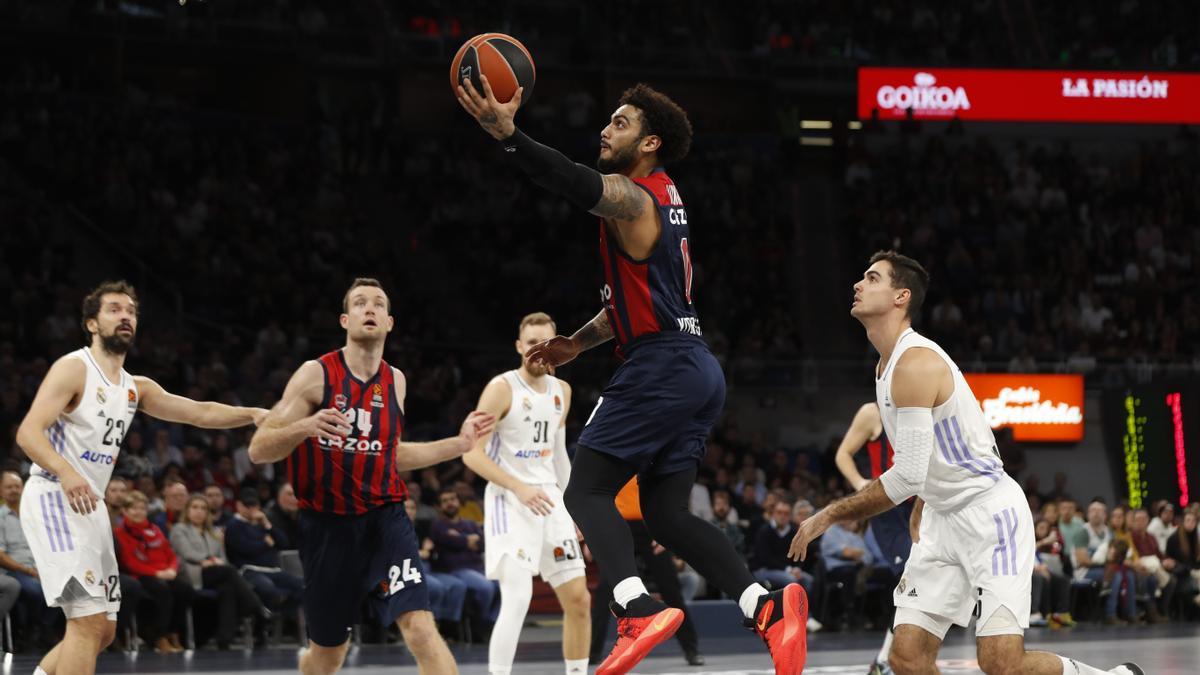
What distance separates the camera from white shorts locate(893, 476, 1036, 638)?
612cm

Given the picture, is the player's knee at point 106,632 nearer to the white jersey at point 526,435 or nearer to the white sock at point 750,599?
the white jersey at point 526,435

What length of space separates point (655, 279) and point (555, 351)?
870 millimetres

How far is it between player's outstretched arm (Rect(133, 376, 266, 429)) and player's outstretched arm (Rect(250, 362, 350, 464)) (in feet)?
1.62

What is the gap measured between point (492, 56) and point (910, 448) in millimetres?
2293

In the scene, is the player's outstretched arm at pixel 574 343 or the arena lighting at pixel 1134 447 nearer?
the player's outstretched arm at pixel 574 343

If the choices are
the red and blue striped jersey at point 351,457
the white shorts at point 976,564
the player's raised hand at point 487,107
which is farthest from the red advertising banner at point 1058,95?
the player's raised hand at point 487,107

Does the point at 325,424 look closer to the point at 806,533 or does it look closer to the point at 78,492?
the point at 78,492

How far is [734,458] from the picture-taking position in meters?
19.2

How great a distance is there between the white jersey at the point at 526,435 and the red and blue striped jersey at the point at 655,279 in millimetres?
3386

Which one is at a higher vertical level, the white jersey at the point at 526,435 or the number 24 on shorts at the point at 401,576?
the white jersey at the point at 526,435

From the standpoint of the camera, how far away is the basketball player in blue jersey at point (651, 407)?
5645mm

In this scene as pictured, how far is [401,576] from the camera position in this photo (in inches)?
269

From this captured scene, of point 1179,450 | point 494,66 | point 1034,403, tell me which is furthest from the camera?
point 1034,403

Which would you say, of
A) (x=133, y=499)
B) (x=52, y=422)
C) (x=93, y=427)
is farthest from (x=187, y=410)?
(x=133, y=499)
